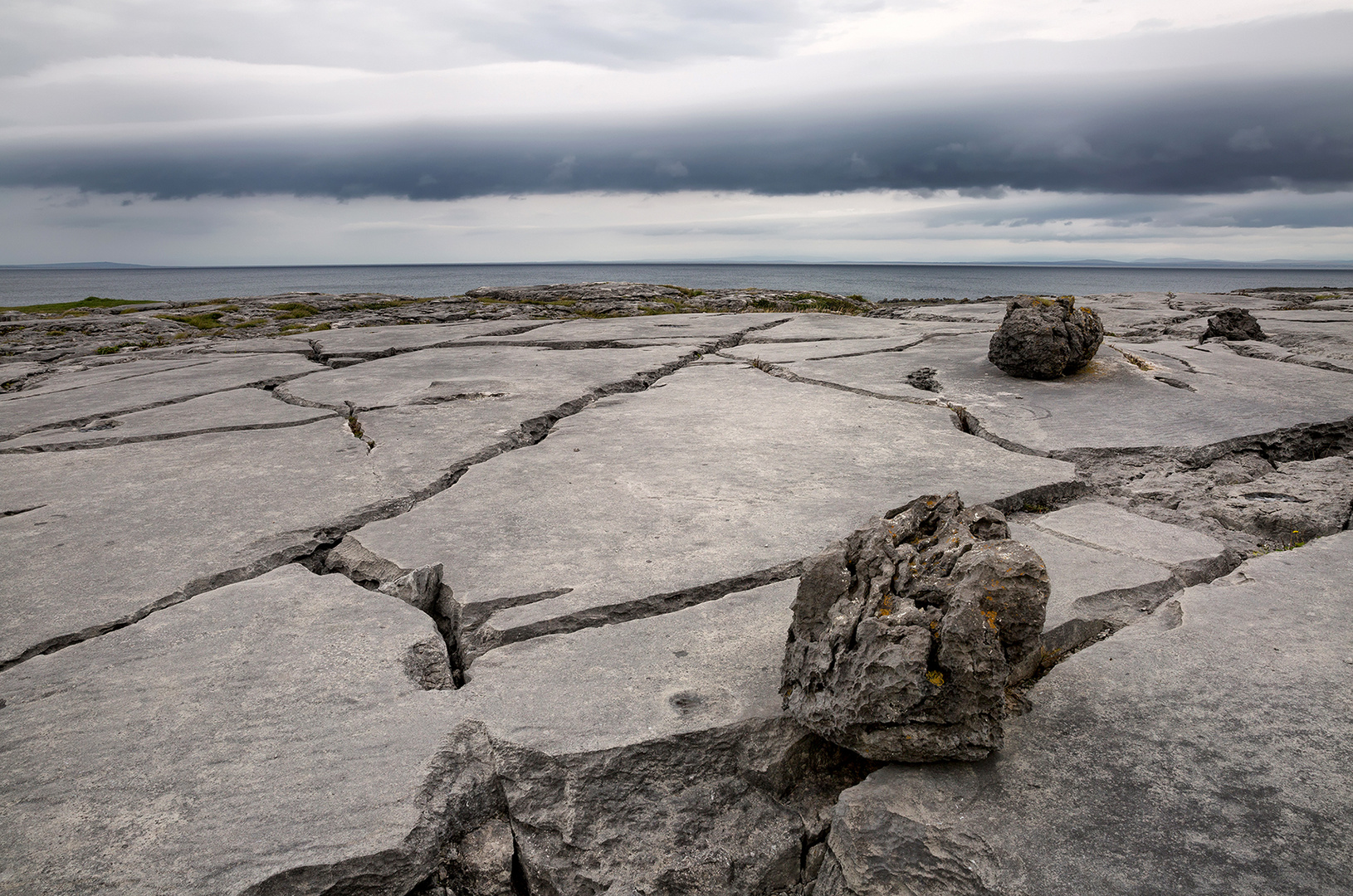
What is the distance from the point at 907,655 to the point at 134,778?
1714mm

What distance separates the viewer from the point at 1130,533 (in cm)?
267

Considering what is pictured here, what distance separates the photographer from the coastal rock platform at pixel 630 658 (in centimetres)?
144

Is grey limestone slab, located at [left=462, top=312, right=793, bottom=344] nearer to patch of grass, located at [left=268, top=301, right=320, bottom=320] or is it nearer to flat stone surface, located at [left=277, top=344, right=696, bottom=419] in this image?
flat stone surface, located at [left=277, top=344, right=696, bottom=419]

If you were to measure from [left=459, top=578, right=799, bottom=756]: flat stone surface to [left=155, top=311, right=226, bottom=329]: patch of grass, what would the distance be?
14.7 metres

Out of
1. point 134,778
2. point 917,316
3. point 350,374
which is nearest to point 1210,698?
point 134,778

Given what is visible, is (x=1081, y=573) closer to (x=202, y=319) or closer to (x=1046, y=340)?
(x=1046, y=340)

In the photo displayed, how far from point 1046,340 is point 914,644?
14.6ft

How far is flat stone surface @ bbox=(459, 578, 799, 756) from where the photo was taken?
174 centimetres

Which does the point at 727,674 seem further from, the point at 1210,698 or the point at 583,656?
the point at 1210,698

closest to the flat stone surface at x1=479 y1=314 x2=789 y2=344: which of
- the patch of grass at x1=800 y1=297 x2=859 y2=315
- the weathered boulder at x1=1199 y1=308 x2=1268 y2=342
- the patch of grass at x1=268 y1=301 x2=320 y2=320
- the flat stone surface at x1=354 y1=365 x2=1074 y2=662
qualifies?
the flat stone surface at x1=354 y1=365 x2=1074 y2=662

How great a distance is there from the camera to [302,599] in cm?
236

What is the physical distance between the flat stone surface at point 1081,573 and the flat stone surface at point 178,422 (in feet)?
14.2

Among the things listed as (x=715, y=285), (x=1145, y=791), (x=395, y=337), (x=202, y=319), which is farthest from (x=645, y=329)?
(x=715, y=285)

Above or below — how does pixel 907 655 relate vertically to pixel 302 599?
above
